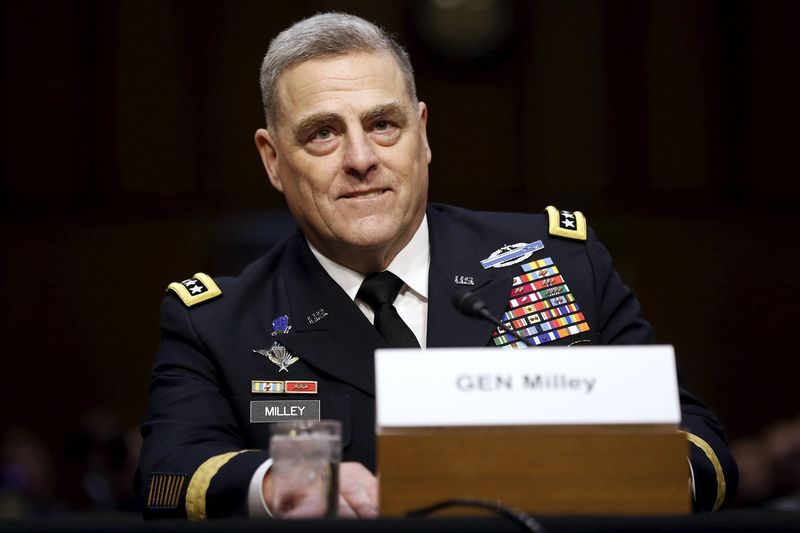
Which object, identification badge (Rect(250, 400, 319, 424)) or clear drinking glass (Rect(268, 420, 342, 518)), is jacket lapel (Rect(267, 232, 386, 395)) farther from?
clear drinking glass (Rect(268, 420, 342, 518))

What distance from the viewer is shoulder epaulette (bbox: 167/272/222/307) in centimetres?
231

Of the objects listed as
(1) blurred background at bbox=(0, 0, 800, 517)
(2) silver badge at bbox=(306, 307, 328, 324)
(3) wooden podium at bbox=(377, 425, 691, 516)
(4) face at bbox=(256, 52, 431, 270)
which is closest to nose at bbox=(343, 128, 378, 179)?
(4) face at bbox=(256, 52, 431, 270)

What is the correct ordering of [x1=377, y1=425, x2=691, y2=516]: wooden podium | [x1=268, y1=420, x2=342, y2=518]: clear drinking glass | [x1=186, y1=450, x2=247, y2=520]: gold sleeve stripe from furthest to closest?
[x1=186, y1=450, x2=247, y2=520]: gold sleeve stripe
[x1=268, y1=420, x2=342, y2=518]: clear drinking glass
[x1=377, y1=425, x2=691, y2=516]: wooden podium

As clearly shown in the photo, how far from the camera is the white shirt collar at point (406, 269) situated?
2.31m

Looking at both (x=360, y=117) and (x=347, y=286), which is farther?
(x=347, y=286)

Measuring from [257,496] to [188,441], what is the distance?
0.31 meters

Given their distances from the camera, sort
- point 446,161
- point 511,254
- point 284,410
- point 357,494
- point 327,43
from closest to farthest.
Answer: point 357,494
point 284,410
point 327,43
point 511,254
point 446,161

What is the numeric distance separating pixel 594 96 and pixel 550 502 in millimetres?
4348

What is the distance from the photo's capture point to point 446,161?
5.59 metres

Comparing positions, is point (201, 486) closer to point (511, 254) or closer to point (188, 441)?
point (188, 441)

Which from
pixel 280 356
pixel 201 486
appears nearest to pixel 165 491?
pixel 201 486

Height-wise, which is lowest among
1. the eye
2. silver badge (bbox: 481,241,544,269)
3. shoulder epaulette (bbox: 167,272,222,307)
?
shoulder epaulette (bbox: 167,272,222,307)

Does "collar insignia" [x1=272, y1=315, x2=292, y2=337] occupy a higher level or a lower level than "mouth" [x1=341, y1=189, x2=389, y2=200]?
lower

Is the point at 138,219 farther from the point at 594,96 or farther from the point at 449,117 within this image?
the point at 594,96
